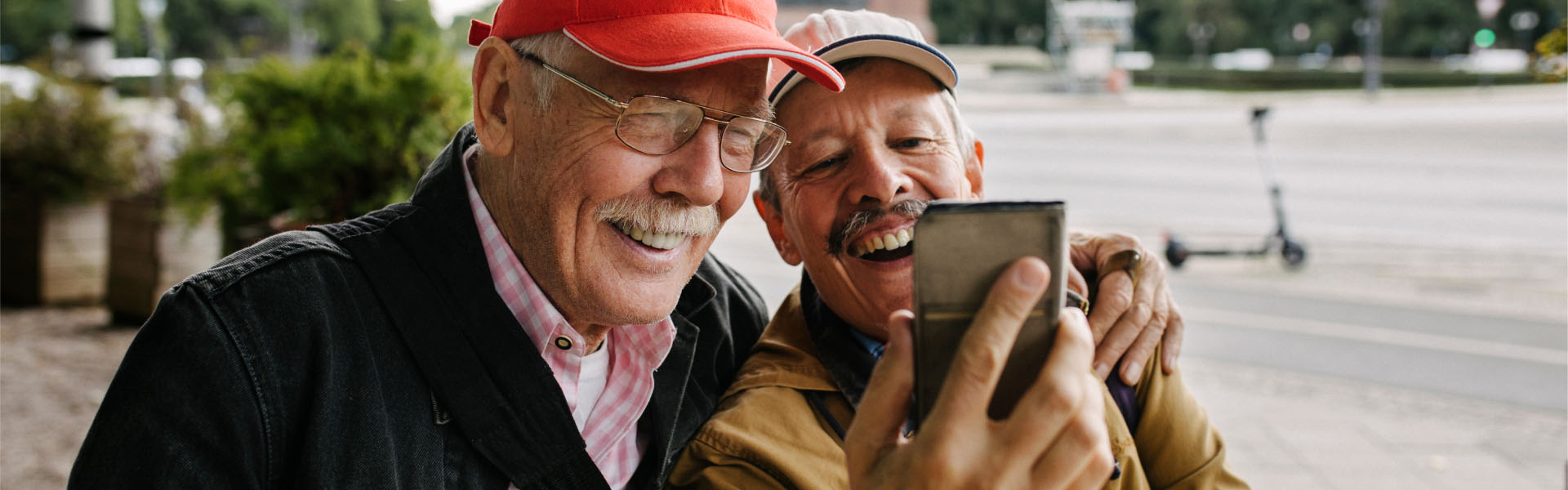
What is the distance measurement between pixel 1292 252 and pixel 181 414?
1115 centimetres

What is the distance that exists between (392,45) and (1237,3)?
7221cm

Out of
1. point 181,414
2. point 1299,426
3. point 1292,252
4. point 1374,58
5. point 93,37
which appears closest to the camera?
point 181,414

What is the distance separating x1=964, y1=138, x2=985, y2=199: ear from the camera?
8.06 ft

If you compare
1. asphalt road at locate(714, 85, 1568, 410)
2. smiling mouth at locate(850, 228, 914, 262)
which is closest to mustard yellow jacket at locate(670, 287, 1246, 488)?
smiling mouth at locate(850, 228, 914, 262)

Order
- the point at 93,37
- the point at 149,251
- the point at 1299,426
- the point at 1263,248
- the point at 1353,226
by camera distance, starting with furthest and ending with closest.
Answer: the point at 1353,226 → the point at 1263,248 → the point at 93,37 → the point at 149,251 → the point at 1299,426

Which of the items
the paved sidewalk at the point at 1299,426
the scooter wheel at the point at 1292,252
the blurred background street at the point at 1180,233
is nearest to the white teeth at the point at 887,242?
the blurred background street at the point at 1180,233

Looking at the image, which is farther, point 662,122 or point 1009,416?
point 662,122

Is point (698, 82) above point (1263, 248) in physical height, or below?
above

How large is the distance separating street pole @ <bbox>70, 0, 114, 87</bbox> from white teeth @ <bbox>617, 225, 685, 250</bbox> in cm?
1019

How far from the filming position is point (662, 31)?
A: 1.73m

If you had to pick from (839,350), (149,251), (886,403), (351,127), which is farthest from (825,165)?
(149,251)

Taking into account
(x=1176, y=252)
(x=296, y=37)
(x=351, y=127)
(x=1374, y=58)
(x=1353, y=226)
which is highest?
(x=296, y=37)

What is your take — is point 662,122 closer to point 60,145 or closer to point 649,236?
point 649,236

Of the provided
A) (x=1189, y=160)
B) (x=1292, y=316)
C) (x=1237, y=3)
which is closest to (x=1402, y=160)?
(x=1189, y=160)
